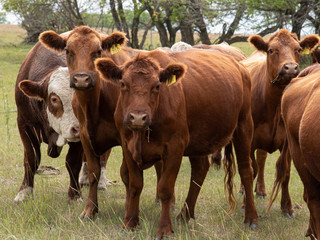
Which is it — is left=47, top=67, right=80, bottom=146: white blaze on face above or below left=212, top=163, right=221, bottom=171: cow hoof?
above

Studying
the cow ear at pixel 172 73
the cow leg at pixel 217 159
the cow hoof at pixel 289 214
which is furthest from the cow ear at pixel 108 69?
the cow leg at pixel 217 159

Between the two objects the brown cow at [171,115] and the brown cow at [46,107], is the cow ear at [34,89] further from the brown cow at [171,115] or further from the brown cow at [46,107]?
the brown cow at [171,115]

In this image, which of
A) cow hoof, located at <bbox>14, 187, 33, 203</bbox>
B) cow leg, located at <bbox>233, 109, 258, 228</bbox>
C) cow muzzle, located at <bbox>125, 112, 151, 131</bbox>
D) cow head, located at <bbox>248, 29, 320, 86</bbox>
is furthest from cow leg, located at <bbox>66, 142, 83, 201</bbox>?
cow head, located at <bbox>248, 29, 320, 86</bbox>

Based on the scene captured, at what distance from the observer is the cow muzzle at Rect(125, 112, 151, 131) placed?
151 inches

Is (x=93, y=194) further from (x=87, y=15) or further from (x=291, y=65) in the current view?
(x=87, y=15)

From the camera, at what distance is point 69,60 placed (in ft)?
15.8

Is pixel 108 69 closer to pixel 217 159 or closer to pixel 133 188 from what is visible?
pixel 133 188

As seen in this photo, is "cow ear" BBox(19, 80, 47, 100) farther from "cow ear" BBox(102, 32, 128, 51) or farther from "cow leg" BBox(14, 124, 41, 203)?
"cow ear" BBox(102, 32, 128, 51)

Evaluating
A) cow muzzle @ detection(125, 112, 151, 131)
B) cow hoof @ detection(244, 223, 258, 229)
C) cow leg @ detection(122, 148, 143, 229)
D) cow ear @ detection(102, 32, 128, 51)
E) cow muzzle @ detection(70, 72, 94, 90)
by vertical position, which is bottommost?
cow hoof @ detection(244, 223, 258, 229)

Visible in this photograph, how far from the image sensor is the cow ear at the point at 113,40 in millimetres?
5039

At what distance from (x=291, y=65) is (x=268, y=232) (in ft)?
7.28

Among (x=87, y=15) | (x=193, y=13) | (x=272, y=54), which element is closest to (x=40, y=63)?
(x=272, y=54)

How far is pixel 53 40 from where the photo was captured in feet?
16.8

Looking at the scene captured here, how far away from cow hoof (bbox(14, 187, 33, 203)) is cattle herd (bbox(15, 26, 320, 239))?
→ 3 centimetres
